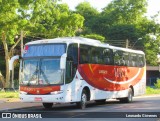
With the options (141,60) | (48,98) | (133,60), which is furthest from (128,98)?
(48,98)

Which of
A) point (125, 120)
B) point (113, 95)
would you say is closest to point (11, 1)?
point (113, 95)

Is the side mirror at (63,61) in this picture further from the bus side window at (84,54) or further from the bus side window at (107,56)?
the bus side window at (107,56)

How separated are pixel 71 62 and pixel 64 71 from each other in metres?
0.76

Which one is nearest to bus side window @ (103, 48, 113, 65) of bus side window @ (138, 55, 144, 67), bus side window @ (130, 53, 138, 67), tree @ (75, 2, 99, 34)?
bus side window @ (130, 53, 138, 67)

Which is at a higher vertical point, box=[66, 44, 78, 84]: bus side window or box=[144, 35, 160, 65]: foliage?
box=[144, 35, 160, 65]: foliage

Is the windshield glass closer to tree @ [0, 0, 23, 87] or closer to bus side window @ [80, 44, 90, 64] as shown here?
bus side window @ [80, 44, 90, 64]

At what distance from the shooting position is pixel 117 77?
2795 centimetres

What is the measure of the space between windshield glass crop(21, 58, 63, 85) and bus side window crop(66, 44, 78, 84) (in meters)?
0.53

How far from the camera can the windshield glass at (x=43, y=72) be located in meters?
21.6

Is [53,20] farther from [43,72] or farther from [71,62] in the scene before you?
[43,72]

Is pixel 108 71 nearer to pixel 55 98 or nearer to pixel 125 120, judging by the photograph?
pixel 55 98

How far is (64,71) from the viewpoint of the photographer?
21641 mm

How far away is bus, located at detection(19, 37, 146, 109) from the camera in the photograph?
2156 cm

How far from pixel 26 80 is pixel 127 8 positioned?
6975 cm
